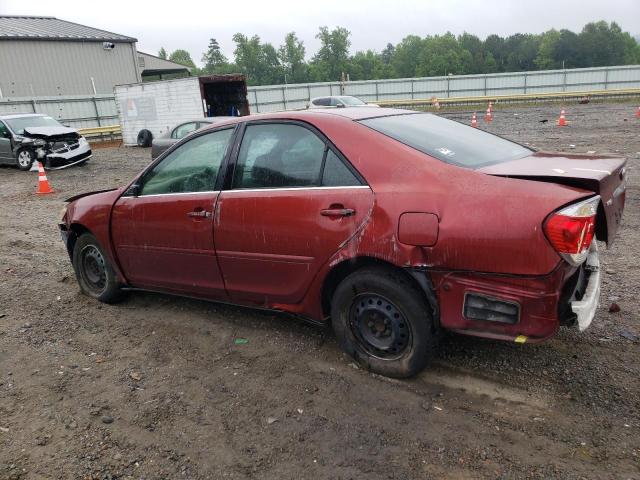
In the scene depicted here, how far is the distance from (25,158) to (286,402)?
1481 cm

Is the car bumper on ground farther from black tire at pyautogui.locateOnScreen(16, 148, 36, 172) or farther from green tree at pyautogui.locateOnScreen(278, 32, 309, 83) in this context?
green tree at pyautogui.locateOnScreen(278, 32, 309, 83)

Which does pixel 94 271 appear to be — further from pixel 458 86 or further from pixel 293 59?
pixel 293 59

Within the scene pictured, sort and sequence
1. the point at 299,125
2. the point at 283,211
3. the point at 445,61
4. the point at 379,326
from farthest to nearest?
the point at 445,61 → the point at 299,125 → the point at 283,211 → the point at 379,326

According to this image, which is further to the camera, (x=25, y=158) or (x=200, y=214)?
(x=25, y=158)

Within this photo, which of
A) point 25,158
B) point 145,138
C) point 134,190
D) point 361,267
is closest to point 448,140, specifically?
point 361,267

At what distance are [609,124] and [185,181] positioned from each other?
18593mm

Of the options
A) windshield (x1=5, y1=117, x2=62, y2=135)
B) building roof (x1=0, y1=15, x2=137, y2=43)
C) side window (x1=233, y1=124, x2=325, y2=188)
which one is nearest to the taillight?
side window (x1=233, y1=124, x2=325, y2=188)

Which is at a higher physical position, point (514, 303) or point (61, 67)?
point (61, 67)

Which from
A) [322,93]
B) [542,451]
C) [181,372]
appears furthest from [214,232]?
[322,93]

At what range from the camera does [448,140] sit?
3369 millimetres

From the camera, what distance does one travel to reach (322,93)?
112 feet

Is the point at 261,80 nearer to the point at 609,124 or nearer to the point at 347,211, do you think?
the point at 609,124

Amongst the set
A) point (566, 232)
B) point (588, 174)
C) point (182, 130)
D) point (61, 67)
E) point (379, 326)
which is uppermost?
point (61, 67)

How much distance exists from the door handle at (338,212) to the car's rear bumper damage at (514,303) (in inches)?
20.6
